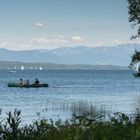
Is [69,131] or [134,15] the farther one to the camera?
[134,15]

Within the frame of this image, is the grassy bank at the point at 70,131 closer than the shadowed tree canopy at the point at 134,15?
Yes

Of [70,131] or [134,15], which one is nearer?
[70,131]

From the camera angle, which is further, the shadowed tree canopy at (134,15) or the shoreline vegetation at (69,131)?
the shadowed tree canopy at (134,15)

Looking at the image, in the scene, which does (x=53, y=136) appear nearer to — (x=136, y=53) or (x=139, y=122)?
(x=139, y=122)

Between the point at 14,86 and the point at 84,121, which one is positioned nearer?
the point at 84,121

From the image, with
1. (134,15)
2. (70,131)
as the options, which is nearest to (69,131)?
(70,131)

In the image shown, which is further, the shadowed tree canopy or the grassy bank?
the shadowed tree canopy

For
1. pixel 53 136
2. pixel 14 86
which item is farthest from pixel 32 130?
pixel 14 86

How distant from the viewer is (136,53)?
36.0m

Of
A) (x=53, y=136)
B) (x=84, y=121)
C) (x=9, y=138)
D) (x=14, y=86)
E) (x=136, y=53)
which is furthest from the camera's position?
(x=14, y=86)

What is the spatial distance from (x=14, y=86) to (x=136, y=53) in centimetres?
10351

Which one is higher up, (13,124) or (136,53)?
(136,53)

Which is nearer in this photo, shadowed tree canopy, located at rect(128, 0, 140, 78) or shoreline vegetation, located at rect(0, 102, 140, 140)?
shoreline vegetation, located at rect(0, 102, 140, 140)

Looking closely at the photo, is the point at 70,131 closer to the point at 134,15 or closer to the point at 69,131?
the point at 69,131
